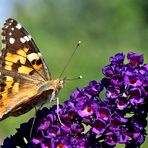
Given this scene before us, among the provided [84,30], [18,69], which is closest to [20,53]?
[18,69]

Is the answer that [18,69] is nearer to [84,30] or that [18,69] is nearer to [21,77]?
[21,77]

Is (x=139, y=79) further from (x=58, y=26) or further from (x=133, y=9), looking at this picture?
(x=58, y=26)

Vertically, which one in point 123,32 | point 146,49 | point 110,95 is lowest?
point 110,95

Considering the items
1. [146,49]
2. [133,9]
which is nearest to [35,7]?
[133,9]

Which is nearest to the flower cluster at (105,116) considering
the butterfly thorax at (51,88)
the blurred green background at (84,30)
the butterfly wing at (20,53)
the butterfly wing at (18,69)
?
the butterfly thorax at (51,88)

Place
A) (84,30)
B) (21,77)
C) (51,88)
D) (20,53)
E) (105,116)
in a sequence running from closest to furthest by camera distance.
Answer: (105,116) < (51,88) < (21,77) < (20,53) < (84,30)

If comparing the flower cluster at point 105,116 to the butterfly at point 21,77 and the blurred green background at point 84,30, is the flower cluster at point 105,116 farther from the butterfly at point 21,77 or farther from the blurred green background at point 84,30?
the blurred green background at point 84,30

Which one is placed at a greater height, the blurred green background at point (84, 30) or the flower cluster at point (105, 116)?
the blurred green background at point (84, 30)
